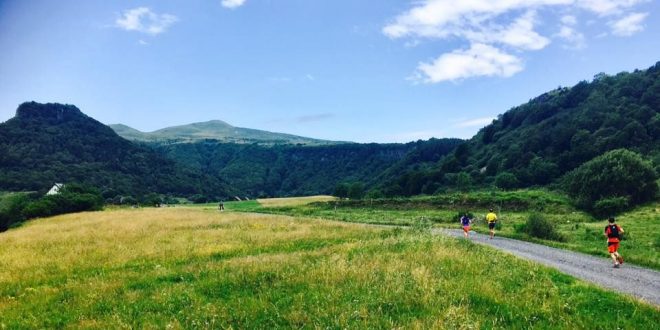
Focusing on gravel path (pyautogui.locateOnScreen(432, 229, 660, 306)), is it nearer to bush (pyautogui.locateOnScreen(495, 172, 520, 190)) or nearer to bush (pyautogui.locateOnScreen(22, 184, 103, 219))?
bush (pyautogui.locateOnScreen(22, 184, 103, 219))

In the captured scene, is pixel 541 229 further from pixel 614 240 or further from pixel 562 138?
pixel 562 138

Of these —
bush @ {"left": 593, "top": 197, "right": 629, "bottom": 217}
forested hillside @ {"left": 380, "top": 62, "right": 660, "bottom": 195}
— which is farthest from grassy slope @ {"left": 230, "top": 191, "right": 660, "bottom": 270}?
forested hillside @ {"left": 380, "top": 62, "right": 660, "bottom": 195}

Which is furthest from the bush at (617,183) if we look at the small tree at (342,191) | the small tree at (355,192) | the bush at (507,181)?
the small tree at (342,191)

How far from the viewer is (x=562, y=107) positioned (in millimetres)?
140500

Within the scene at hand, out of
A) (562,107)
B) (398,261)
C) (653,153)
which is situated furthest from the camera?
(562,107)

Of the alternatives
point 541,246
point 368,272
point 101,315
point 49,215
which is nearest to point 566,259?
point 541,246

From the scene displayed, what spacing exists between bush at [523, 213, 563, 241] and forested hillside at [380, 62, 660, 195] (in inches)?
2388

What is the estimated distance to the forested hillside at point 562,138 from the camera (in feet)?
327

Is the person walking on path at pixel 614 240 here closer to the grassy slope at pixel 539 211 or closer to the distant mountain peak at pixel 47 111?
the grassy slope at pixel 539 211

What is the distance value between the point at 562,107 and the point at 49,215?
5597 inches

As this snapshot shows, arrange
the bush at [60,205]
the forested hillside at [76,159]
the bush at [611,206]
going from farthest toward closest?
the forested hillside at [76,159] → the bush at [60,205] → the bush at [611,206]

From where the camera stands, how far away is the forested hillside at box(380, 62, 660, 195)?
99.7 meters

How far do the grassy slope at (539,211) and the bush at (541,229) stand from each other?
88cm

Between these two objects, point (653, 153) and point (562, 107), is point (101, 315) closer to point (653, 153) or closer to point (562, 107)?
point (653, 153)
